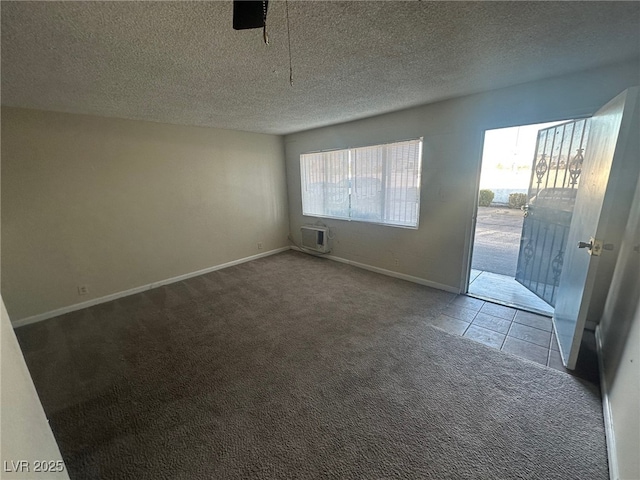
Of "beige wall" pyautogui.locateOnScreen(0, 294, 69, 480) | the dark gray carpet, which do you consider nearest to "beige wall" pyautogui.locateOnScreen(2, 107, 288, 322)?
the dark gray carpet

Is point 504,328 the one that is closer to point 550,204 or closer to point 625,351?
point 625,351

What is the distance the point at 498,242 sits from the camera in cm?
506

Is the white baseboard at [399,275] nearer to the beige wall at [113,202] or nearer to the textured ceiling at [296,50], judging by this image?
the beige wall at [113,202]

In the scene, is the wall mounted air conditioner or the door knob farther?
the wall mounted air conditioner

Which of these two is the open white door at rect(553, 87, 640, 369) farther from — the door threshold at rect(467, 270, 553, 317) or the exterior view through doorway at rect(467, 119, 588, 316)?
the exterior view through doorway at rect(467, 119, 588, 316)

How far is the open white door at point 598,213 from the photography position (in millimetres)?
1558

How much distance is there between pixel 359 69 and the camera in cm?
201

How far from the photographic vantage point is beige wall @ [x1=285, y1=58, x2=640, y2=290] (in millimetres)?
2195

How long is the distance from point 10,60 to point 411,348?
3.60 m

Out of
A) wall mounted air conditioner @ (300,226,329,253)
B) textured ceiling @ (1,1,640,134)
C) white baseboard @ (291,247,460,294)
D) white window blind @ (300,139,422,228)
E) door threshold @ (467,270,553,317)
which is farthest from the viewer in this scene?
wall mounted air conditioner @ (300,226,329,253)

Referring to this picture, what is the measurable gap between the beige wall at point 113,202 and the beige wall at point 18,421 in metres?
2.78

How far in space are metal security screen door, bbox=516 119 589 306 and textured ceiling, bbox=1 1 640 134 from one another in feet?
2.92

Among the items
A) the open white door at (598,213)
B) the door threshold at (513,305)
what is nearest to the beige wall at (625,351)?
the open white door at (598,213)

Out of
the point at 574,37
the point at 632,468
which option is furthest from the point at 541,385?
the point at 574,37
